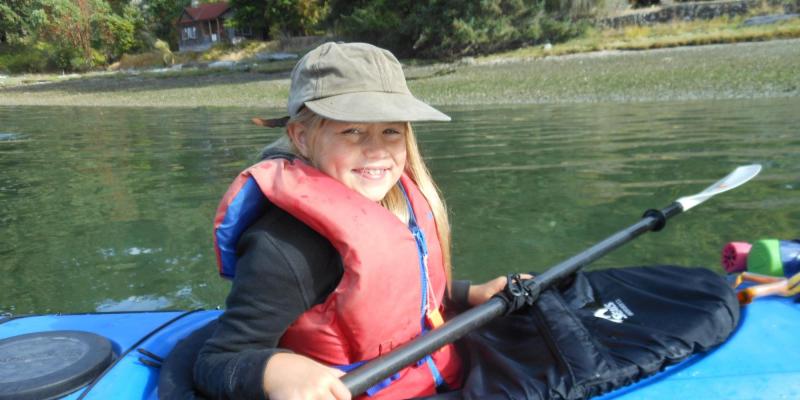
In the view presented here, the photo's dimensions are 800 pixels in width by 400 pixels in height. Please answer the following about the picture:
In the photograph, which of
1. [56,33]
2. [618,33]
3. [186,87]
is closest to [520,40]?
[618,33]

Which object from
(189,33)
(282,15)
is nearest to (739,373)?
(282,15)

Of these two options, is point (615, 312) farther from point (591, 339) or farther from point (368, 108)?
point (368, 108)

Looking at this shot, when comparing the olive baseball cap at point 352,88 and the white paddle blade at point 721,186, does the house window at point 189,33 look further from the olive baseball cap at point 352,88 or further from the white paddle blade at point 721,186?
the olive baseball cap at point 352,88

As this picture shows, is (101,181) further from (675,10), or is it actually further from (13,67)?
(13,67)

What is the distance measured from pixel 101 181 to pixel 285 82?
10.4 metres

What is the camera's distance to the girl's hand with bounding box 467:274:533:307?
201cm

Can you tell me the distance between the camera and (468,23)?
17578 millimetres

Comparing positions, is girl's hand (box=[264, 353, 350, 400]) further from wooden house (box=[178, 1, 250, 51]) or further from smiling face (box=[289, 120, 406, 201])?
wooden house (box=[178, 1, 250, 51])

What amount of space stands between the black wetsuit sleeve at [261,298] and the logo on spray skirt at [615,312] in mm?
853

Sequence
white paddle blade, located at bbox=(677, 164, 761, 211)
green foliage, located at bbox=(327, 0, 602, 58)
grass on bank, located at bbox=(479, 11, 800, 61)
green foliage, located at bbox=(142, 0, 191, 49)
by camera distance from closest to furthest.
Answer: white paddle blade, located at bbox=(677, 164, 761, 211) < grass on bank, located at bbox=(479, 11, 800, 61) < green foliage, located at bbox=(327, 0, 602, 58) < green foliage, located at bbox=(142, 0, 191, 49)

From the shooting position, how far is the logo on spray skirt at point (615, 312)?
1.82 m

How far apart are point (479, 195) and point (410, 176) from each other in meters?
2.78

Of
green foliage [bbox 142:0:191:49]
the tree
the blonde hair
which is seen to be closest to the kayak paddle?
the blonde hair

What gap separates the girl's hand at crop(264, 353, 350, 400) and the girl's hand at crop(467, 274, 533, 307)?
78cm
